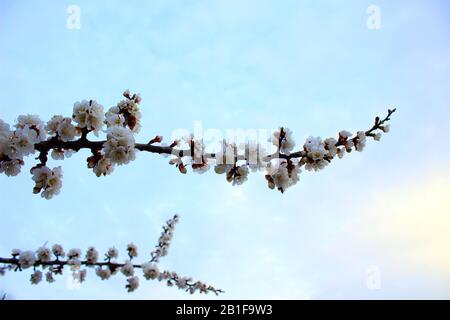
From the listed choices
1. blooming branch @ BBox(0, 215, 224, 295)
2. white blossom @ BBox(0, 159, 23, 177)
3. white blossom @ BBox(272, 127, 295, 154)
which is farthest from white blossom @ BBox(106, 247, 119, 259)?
white blossom @ BBox(272, 127, 295, 154)

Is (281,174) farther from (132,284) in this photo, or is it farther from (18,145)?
(132,284)

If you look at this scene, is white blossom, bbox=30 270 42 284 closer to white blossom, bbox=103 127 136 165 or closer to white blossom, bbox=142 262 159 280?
Answer: white blossom, bbox=142 262 159 280

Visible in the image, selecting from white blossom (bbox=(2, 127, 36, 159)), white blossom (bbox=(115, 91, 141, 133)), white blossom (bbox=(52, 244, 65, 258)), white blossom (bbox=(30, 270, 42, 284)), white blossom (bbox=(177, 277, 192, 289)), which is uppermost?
white blossom (bbox=(115, 91, 141, 133))

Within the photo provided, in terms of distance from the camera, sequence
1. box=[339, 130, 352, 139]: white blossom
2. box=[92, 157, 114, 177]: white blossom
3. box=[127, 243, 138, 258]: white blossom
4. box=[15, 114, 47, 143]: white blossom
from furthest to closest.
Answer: box=[127, 243, 138, 258]: white blossom, box=[339, 130, 352, 139]: white blossom, box=[92, 157, 114, 177]: white blossom, box=[15, 114, 47, 143]: white blossom

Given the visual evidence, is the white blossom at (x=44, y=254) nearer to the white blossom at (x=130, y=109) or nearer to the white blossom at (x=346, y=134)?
Answer: the white blossom at (x=130, y=109)

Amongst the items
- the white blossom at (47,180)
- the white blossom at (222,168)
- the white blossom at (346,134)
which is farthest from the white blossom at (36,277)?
the white blossom at (346,134)

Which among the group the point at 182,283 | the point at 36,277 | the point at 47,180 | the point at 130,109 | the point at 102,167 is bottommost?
the point at 182,283

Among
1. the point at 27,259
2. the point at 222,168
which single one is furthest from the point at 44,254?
the point at 222,168
